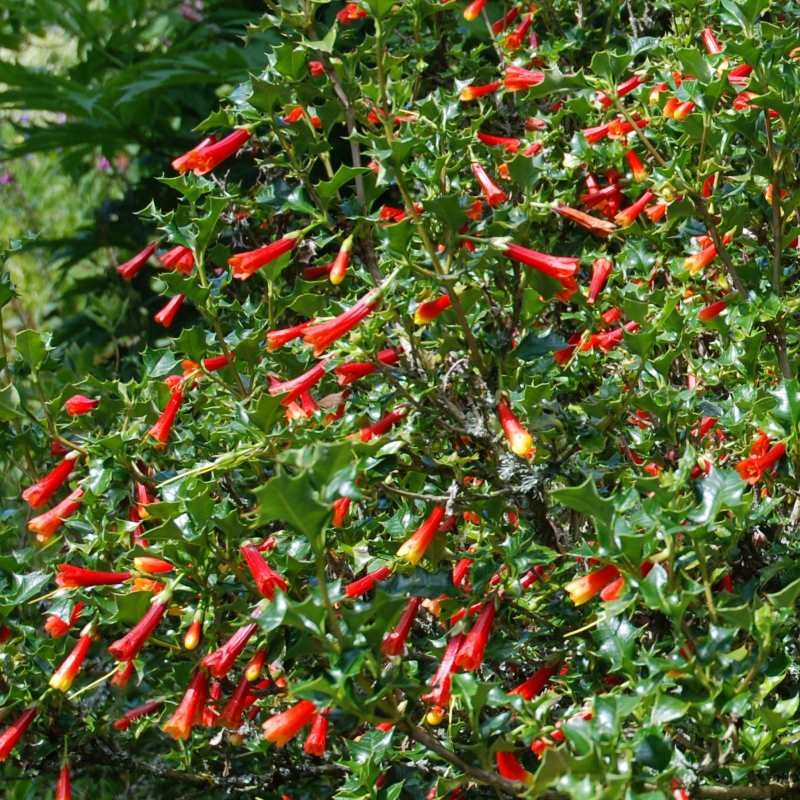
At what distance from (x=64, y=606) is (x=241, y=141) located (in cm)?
81

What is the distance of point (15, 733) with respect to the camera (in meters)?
1.85

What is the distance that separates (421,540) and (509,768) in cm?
32

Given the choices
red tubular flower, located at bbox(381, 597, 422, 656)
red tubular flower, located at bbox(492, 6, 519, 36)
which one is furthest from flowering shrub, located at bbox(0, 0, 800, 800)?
red tubular flower, located at bbox(492, 6, 519, 36)

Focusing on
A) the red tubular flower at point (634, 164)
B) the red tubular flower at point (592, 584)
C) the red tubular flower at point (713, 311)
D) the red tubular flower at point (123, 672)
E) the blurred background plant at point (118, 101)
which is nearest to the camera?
the red tubular flower at point (592, 584)

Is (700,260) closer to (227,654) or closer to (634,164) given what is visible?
(634,164)

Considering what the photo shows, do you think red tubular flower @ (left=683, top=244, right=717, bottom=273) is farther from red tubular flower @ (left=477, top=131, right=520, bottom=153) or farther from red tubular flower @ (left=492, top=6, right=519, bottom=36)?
red tubular flower @ (left=492, top=6, right=519, bottom=36)

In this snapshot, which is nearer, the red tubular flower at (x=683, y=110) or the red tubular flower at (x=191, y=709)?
the red tubular flower at (x=191, y=709)

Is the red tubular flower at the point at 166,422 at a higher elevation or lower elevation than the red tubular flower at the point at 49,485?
higher

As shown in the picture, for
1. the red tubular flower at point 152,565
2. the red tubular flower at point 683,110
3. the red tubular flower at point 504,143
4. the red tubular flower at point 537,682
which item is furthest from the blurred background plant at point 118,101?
the red tubular flower at point 537,682

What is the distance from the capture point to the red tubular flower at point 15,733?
182cm

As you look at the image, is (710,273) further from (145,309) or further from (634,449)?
(145,309)

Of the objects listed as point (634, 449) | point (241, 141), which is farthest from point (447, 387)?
point (241, 141)

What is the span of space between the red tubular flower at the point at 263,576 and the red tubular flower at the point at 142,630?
0.14 metres

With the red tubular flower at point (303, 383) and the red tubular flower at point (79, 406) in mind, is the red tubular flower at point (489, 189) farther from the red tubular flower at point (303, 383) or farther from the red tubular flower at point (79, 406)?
the red tubular flower at point (79, 406)
